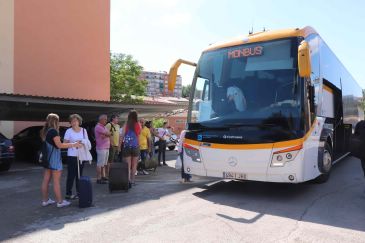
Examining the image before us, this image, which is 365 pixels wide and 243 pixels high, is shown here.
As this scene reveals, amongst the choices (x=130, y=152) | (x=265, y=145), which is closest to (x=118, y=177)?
(x=130, y=152)

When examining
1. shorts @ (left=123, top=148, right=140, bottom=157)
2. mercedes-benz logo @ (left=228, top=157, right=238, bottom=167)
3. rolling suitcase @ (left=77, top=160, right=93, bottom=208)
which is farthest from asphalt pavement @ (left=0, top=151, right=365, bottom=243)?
shorts @ (left=123, top=148, right=140, bottom=157)

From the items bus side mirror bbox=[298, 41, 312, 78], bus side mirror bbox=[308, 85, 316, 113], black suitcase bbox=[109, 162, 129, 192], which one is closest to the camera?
bus side mirror bbox=[298, 41, 312, 78]

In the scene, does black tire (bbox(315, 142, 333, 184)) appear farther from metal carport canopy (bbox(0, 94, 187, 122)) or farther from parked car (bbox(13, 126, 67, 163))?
metal carport canopy (bbox(0, 94, 187, 122))

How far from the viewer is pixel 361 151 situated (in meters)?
7.79

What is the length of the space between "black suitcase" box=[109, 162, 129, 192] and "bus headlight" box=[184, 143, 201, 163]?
1362 millimetres

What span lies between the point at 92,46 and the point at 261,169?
1995cm

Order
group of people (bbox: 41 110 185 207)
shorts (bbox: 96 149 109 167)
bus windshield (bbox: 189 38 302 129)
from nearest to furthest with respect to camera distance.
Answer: group of people (bbox: 41 110 185 207), bus windshield (bbox: 189 38 302 129), shorts (bbox: 96 149 109 167)

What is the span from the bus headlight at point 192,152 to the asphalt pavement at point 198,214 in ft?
2.53

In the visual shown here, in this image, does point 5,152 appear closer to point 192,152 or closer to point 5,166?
point 5,166

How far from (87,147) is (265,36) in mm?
4188

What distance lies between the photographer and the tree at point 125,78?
1859 inches

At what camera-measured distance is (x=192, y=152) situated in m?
8.21

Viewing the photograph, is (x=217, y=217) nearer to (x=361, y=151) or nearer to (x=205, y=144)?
(x=205, y=144)

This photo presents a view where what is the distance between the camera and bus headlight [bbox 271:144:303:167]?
702cm
